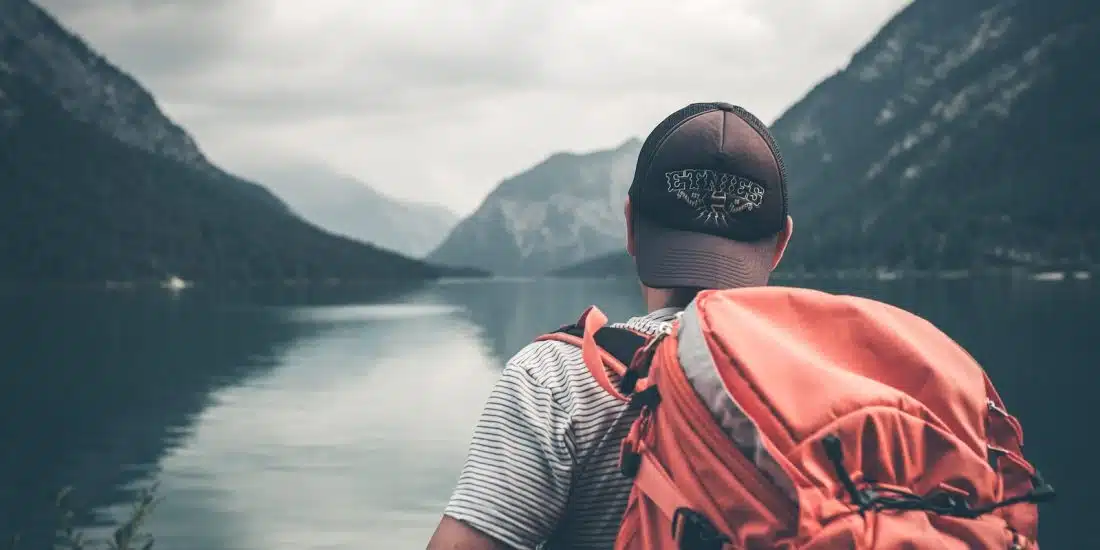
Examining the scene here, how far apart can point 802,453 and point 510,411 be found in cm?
62

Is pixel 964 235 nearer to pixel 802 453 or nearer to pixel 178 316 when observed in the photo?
pixel 178 316

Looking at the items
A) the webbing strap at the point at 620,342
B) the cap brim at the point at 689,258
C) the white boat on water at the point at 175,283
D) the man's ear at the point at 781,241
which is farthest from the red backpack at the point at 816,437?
the white boat on water at the point at 175,283

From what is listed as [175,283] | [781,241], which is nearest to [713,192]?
[781,241]

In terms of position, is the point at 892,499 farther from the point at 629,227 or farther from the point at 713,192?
the point at 629,227

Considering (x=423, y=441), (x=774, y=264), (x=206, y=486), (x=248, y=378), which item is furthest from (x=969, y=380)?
(x=248, y=378)

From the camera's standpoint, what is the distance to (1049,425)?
30.4m

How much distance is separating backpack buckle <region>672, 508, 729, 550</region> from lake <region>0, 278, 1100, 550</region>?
14.7 metres

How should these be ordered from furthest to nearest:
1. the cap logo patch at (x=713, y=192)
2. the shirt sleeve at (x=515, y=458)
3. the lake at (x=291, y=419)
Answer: the lake at (x=291, y=419), the cap logo patch at (x=713, y=192), the shirt sleeve at (x=515, y=458)

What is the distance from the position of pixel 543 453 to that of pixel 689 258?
530mm

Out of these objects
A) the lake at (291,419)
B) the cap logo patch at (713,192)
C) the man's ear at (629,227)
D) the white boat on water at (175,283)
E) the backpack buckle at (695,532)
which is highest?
the cap logo patch at (713,192)

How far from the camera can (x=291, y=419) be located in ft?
115

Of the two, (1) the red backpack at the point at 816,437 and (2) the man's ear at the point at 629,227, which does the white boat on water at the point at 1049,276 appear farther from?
(1) the red backpack at the point at 816,437

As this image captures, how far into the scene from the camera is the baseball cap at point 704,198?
91.4 inches

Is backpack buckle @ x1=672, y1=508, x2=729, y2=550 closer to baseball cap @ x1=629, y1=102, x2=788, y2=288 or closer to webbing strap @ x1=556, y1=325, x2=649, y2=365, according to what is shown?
webbing strap @ x1=556, y1=325, x2=649, y2=365
